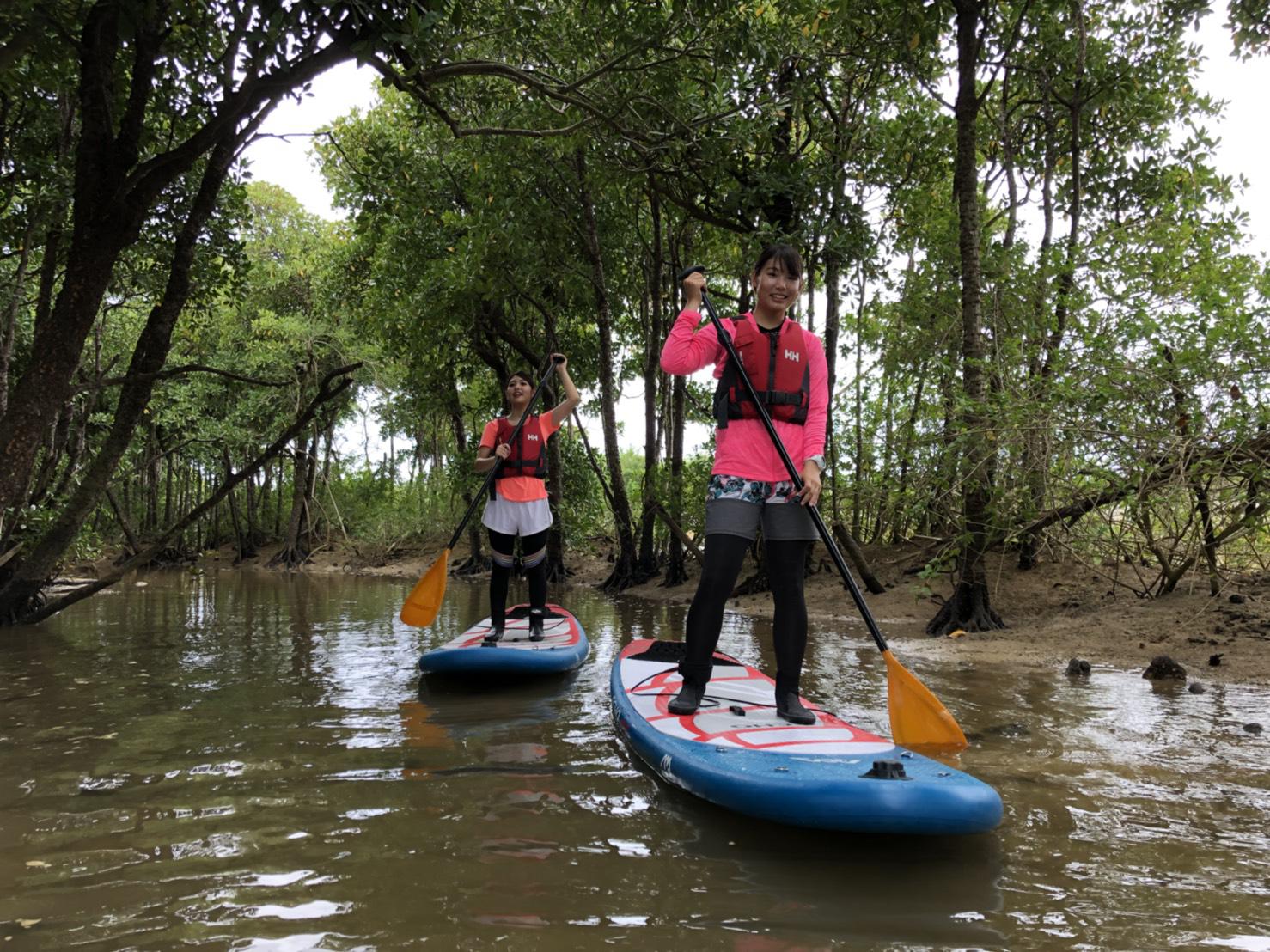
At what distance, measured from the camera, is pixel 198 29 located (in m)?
5.48

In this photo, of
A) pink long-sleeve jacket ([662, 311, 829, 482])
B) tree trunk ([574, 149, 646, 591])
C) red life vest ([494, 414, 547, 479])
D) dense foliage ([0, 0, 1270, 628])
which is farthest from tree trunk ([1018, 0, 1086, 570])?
tree trunk ([574, 149, 646, 591])

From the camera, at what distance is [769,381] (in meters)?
3.37

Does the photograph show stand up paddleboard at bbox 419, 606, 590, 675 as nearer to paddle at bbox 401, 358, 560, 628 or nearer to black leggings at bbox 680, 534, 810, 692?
paddle at bbox 401, 358, 560, 628

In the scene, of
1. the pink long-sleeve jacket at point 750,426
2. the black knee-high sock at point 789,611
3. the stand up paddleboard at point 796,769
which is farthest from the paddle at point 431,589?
the black knee-high sock at point 789,611

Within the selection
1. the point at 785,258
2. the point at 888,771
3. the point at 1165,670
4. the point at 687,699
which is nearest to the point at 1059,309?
the point at 1165,670

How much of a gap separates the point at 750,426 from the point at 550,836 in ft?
5.75

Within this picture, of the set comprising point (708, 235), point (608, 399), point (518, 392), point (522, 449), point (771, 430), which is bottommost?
point (771, 430)

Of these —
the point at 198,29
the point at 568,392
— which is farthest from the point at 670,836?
the point at 198,29

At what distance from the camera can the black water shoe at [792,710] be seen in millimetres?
3125

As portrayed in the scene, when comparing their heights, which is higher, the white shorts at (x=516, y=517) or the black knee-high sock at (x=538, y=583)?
the white shorts at (x=516, y=517)

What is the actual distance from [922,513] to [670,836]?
6428 mm

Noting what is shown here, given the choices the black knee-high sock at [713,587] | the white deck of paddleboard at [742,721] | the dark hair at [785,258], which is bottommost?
the white deck of paddleboard at [742,721]

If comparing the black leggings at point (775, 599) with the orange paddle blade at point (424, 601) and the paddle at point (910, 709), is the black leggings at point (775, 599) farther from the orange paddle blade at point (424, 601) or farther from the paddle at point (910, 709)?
the orange paddle blade at point (424, 601)

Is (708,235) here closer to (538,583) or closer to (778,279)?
(538,583)
